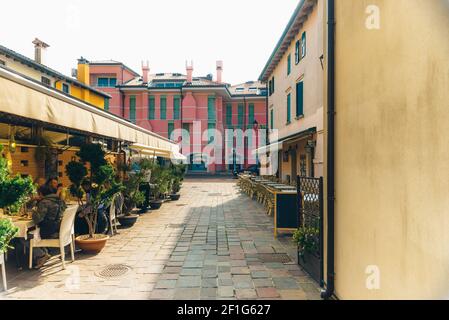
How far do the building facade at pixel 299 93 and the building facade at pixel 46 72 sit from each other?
413 inches

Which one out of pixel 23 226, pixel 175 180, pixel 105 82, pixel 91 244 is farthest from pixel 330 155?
pixel 105 82

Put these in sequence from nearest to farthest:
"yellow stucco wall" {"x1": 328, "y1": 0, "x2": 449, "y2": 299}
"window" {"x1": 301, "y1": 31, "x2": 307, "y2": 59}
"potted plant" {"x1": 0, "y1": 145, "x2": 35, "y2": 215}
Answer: "yellow stucco wall" {"x1": 328, "y1": 0, "x2": 449, "y2": 299}, "potted plant" {"x1": 0, "y1": 145, "x2": 35, "y2": 215}, "window" {"x1": 301, "y1": 31, "x2": 307, "y2": 59}

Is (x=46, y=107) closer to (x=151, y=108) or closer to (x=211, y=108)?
(x=211, y=108)

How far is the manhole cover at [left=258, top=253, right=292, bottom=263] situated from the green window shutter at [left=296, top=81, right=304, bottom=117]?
32.6 feet

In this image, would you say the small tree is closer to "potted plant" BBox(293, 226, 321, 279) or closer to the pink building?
"potted plant" BBox(293, 226, 321, 279)

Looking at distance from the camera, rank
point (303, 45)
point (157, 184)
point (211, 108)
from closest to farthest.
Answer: point (157, 184), point (303, 45), point (211, 108)

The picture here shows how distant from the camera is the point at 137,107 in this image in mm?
33562

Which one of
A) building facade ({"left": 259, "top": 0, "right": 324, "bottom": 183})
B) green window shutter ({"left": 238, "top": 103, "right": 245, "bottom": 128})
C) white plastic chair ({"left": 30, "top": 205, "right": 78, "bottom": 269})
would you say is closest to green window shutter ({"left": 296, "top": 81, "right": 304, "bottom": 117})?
building facade ({"left": 259, "top": 0, "right": 324, "bottom": 183})

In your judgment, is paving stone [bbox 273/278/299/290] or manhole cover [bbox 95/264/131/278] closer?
paving stone [bbox 273/278/299/290]

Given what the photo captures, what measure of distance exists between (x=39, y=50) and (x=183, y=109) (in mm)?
15008

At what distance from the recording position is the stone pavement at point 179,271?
3.96 m

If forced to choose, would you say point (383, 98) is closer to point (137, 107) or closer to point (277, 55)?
point (277, 55)

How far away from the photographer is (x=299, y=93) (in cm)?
1480

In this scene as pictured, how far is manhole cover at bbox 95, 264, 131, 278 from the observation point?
459 centimetres
